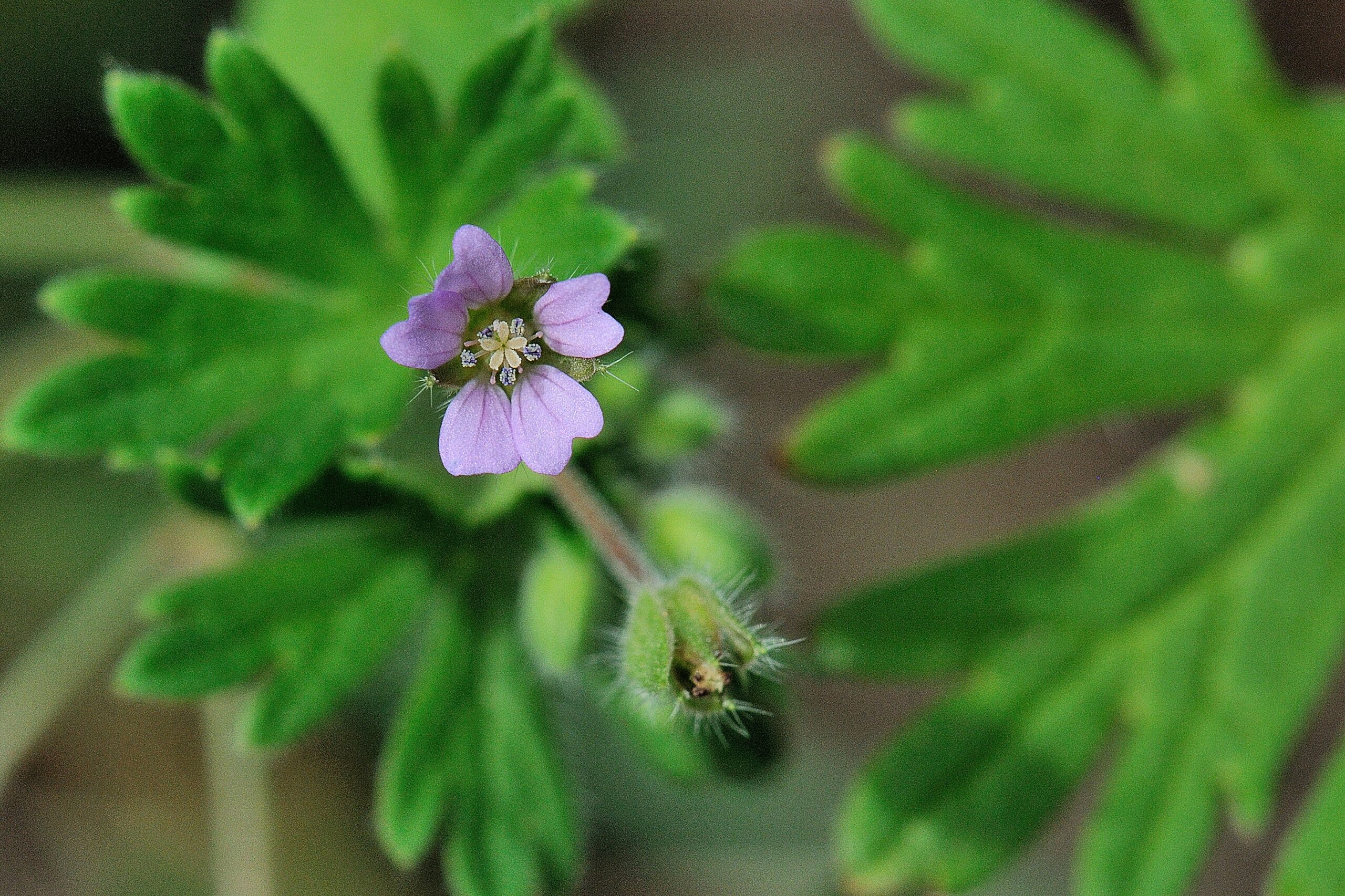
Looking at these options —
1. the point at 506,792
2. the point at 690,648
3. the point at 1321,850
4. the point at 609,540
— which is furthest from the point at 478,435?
the point at 1321,850

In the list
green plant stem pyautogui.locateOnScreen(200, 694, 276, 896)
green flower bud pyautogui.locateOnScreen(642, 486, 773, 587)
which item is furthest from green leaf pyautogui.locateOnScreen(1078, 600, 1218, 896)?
green plant stem pyautogui.locateOnScreen(200, 694, 276, 896)

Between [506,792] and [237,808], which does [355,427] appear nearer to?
[506,792]

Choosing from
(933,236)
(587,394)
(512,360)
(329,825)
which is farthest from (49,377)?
(329,825)

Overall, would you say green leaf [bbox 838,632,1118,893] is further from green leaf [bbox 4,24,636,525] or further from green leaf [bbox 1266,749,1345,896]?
green leaf [bbox 4,24,636,525]

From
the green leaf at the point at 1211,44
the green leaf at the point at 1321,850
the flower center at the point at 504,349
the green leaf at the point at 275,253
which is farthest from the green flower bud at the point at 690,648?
the green leaf at the point at 1211,44

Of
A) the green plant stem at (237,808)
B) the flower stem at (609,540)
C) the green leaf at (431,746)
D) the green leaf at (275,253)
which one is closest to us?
the flower stem at (609,540)

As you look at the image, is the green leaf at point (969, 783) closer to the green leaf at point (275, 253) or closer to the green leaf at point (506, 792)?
the green leaf at point (506, 792)

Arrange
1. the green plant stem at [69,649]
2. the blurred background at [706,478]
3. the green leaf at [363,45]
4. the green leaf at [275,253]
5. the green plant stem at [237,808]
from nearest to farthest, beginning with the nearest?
the green leaf at [275,253] < the green leaf at [363,45] < the green plant stem at [69,649] < the green plant stem at [237,808] < the blurred background at [706,478]
